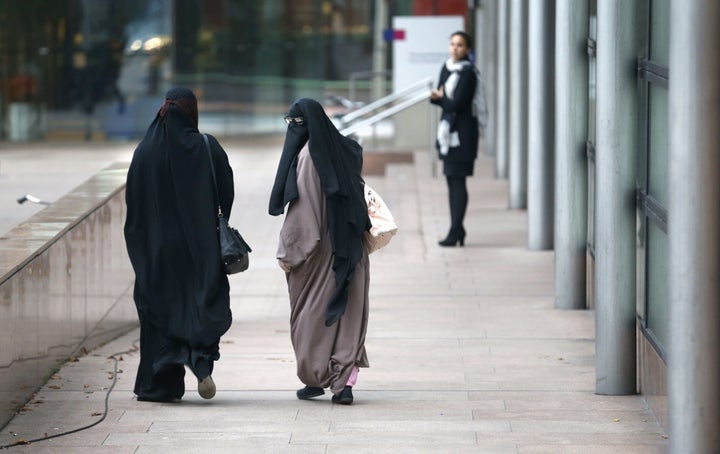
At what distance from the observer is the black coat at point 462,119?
41.7 feet

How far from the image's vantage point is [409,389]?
753cm

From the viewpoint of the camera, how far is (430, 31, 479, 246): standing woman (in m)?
12.7

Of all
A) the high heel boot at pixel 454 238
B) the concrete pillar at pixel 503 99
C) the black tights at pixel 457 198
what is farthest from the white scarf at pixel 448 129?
the concrete pillar at pixel 503 99

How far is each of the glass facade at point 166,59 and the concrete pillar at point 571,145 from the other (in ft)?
58.6

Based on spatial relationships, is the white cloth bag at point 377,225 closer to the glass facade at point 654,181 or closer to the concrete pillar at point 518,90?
the glass facade at point 654,181

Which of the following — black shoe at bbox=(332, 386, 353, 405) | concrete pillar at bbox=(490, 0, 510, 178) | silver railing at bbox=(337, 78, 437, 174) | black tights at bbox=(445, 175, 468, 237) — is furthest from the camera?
silver railing at bbox=(337, 78, 437, 174)

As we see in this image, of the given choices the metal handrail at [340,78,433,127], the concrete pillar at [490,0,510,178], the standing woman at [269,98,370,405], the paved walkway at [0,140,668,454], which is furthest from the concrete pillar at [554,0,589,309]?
the metal handrail at [340,78,433,127]

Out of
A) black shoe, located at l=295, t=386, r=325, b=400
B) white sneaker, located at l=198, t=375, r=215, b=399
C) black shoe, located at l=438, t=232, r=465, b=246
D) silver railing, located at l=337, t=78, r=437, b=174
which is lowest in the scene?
black shoe, located at l=438, t=232, r=465, b=246

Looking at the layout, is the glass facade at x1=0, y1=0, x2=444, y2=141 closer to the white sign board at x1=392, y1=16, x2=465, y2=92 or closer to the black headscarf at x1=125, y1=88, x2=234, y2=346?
the white sign board at x1=392, y1=16, x2=465, y2=92

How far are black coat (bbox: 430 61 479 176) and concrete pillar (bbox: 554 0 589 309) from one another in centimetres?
255

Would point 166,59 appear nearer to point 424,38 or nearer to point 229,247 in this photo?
point 424,38

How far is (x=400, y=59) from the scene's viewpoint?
2325 centimetres

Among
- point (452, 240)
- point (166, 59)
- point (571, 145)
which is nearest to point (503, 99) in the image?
point (452, 240)

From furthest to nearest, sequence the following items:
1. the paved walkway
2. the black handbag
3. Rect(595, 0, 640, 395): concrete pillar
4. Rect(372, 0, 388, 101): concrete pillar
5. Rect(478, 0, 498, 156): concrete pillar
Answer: Rect(372, 0, 388, 101): concrete pillar
Rect(478, 0, 498, 156): concrete pillar
Rect(595, 0, 640, 395): concrete pillar
the black handbag
the paved walkway
